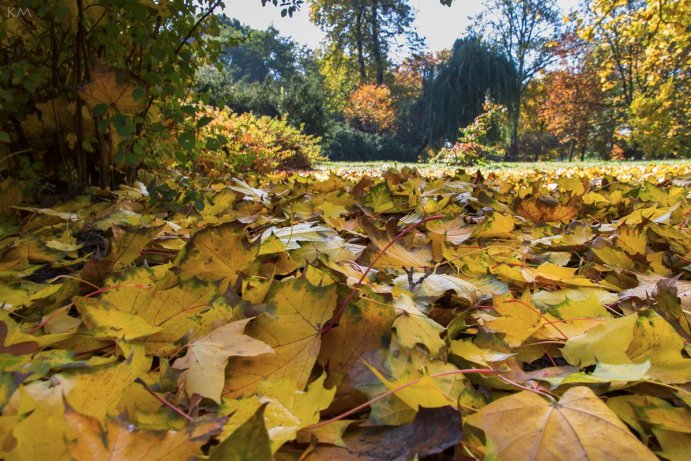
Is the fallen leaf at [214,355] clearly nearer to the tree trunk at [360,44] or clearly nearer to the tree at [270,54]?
the tree trunk at [360,44]

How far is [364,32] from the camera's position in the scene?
2555 centimetres

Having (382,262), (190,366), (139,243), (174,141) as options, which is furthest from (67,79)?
(190,366)

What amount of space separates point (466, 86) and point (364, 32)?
850cm

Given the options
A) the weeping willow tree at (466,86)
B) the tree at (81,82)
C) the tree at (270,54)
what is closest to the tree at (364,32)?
the weeping willow tree at (466,86)

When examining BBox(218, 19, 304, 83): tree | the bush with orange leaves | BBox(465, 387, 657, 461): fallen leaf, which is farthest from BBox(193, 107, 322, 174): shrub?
BBox(218, 19, 304, 83): tree

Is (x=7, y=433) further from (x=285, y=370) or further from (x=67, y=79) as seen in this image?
(x=67, y=79)

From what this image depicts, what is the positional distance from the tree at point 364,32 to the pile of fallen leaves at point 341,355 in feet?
84.2

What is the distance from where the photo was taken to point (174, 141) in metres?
1.78

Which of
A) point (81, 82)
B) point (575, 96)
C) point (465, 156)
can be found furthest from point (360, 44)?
point (81, 82)

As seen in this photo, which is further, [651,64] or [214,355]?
[651,64]

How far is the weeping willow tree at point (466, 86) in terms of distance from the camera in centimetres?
2006

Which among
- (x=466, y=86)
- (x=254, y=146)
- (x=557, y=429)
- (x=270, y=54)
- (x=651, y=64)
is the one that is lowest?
(x=557, y=429)

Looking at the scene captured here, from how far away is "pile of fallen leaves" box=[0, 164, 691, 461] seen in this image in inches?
12.5

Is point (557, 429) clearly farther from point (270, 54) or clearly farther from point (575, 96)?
point (270, 54)
